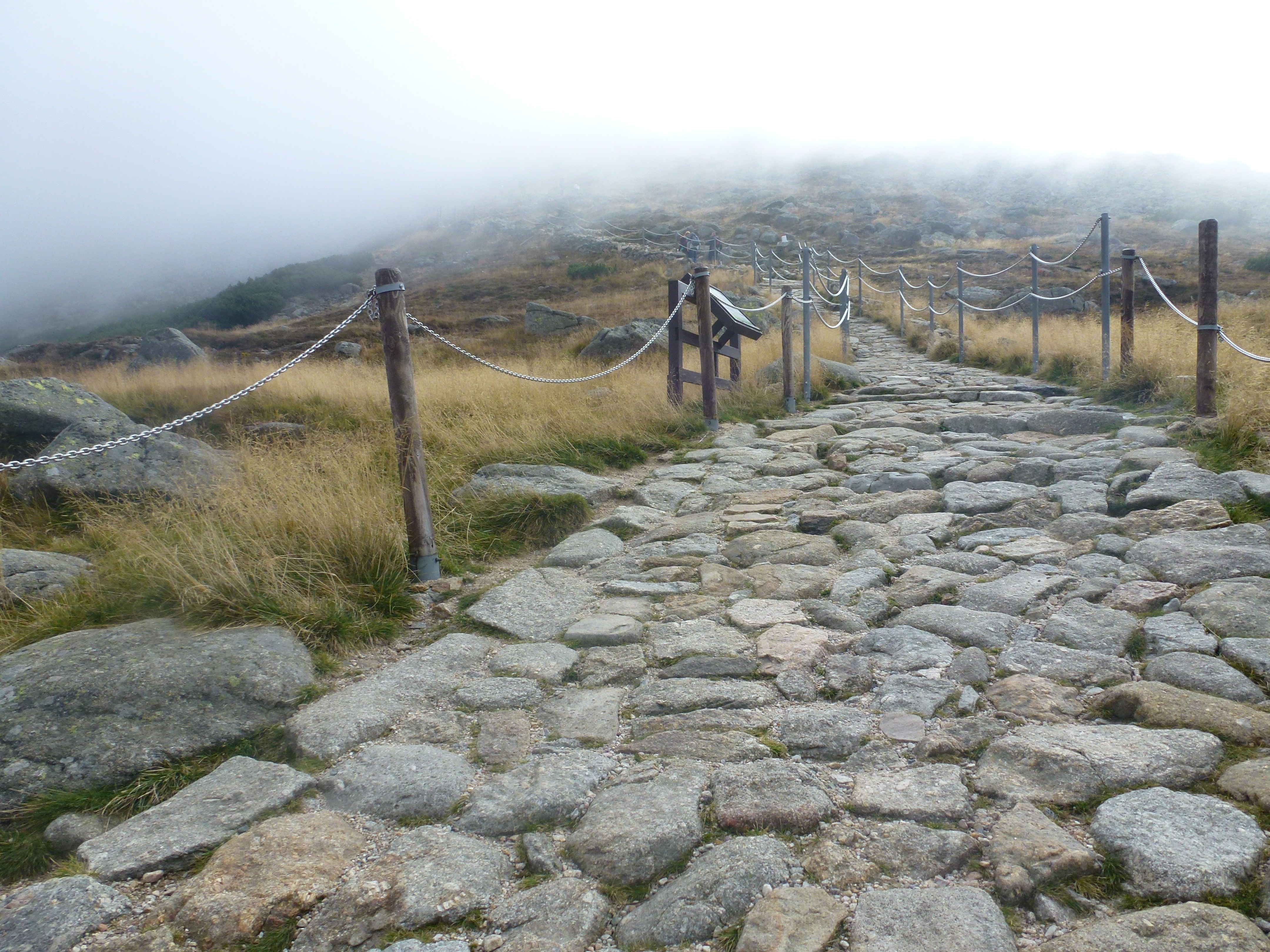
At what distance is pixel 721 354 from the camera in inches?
392

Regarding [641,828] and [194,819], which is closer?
[641,828]

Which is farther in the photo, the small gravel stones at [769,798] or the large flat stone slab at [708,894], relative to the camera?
the small gravel stones at [769,798]

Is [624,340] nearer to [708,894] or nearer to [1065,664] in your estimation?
[1065,664]

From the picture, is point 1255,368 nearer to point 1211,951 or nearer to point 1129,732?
point 1129,732

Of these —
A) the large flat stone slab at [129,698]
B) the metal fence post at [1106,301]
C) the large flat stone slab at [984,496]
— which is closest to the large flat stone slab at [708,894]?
the large flat stone slab at [129,698]

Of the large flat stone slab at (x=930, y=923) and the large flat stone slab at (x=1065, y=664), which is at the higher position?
the large flat stone slab at (x=930, y=923)

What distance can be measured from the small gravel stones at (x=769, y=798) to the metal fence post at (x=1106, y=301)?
7800 mm

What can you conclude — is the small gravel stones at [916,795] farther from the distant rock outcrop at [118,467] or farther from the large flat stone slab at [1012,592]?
the distant rock outcrop at [118,467]

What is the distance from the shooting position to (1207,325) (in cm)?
606

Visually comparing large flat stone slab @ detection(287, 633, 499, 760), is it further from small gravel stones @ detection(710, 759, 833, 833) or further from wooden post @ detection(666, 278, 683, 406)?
wooden post @ detection(666, 278, 683, 406)

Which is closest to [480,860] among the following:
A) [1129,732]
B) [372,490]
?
[1129,732]

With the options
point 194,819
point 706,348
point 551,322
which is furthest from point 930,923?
point 551,322

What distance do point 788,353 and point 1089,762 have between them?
7.38 metres

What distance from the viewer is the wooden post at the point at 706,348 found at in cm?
859
